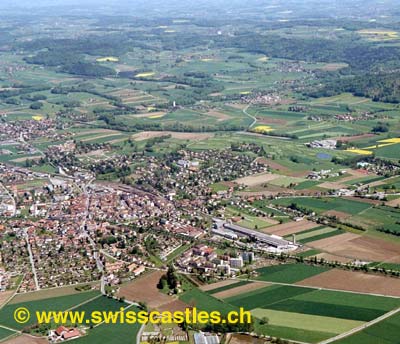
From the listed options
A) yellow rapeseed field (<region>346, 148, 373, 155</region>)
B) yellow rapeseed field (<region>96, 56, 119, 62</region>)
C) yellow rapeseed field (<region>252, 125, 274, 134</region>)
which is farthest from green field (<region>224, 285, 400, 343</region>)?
yellow rapeseed field (<region>96, 56, 119, 62</region>)

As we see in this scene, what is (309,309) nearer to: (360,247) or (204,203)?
(360,247)

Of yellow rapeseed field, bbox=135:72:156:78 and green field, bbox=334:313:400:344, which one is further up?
yellow rapeseed field, bbox=135:72:156:78

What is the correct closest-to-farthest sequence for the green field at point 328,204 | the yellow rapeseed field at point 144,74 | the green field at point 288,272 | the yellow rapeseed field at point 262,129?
the green field at point 288,272, the green field at point 328,204, the yellow rapeseed field at point 262,129, the yellow rapeseed field at point 144,74

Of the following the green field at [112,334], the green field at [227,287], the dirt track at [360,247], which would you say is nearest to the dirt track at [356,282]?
the dirt track at [360,247]

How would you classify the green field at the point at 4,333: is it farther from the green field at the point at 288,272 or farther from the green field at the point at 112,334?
the green field at the point at 288,272

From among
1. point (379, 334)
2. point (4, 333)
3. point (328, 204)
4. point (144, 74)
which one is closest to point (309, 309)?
point (379, 334)

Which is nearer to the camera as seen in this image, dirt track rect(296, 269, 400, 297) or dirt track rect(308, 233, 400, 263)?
dirt track rect(296, 269, 400, 297)

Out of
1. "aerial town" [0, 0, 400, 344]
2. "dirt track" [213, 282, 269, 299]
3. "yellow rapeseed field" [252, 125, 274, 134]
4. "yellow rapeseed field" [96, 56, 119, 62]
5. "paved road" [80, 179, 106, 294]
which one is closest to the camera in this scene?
"aerial town" [0, 0, 400, 344]

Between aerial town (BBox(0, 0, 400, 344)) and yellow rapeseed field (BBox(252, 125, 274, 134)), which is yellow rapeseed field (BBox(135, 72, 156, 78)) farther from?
yellow rapeseed field (BBox(252, 125, 274, 134))
